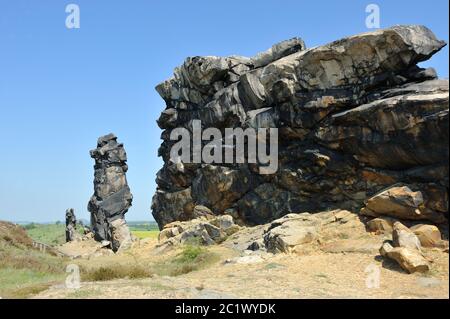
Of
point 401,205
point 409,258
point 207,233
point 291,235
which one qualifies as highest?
point 401,205

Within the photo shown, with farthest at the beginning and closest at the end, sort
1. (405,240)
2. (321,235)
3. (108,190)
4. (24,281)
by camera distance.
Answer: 1. (108,190)
2. (321,235)
3. (24,281)
4. (405,240)

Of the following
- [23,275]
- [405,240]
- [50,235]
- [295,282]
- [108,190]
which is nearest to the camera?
[295,282]

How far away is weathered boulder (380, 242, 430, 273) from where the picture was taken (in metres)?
15.9

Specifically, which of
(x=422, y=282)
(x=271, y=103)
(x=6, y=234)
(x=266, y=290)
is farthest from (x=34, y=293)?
(x=6, y=234)

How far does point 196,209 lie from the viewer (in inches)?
1419

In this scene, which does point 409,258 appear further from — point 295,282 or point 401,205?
point 401,205

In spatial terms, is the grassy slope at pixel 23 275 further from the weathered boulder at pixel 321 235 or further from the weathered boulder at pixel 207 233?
the weathered boulder at pixel 321 235

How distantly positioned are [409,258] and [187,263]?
37.2 feet

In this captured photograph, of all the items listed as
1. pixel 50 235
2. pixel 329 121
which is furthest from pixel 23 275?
pixel 50 235

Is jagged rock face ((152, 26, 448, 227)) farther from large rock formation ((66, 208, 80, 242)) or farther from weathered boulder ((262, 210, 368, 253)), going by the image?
large rock formation ((66, 208, 80, 242))

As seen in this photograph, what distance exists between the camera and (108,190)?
171 feet

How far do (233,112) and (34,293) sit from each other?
2266 centimetres

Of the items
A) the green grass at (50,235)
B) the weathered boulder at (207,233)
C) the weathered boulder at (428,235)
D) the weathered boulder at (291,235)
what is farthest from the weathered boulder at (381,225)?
the green grass at (50,235)

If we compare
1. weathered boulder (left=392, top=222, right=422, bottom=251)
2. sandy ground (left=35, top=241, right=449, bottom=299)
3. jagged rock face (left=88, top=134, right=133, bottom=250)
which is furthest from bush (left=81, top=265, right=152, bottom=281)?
jagged rock face (left=88, top=134, right=133, bottom=250)
